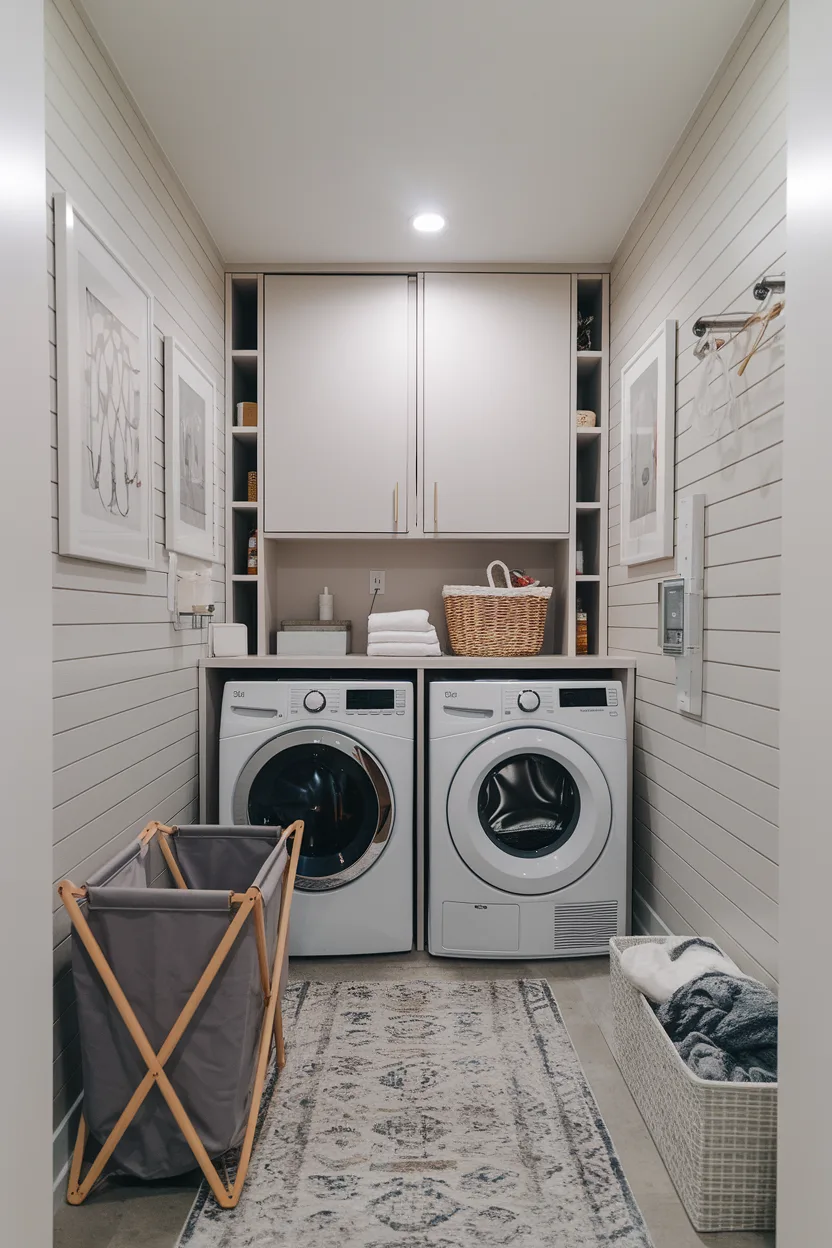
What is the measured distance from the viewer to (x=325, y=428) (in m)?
2.96

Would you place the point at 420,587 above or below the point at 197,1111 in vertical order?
above

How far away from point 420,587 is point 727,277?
176 centimetres

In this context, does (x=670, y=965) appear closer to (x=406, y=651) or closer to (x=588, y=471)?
(x=406, y=651)

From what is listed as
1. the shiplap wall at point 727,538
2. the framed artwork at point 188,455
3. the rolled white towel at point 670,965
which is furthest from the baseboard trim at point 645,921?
Answer: the framed artwork at point 188,455

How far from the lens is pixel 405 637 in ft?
9.00

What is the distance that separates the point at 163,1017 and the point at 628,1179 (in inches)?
38.1

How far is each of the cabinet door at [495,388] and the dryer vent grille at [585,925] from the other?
54.2 inches

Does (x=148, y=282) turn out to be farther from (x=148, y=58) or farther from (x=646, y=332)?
(x=646, y=332)

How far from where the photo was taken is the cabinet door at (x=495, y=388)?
117 inches

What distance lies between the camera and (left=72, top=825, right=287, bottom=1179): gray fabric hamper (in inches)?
59.0

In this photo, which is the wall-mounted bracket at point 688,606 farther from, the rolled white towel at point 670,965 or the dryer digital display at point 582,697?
the rolled white towel at point 670,965

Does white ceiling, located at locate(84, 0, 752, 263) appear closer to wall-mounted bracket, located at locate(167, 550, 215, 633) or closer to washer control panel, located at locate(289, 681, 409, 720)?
wall-mounted bracket, located at locate(167, 550, 215, 633)
